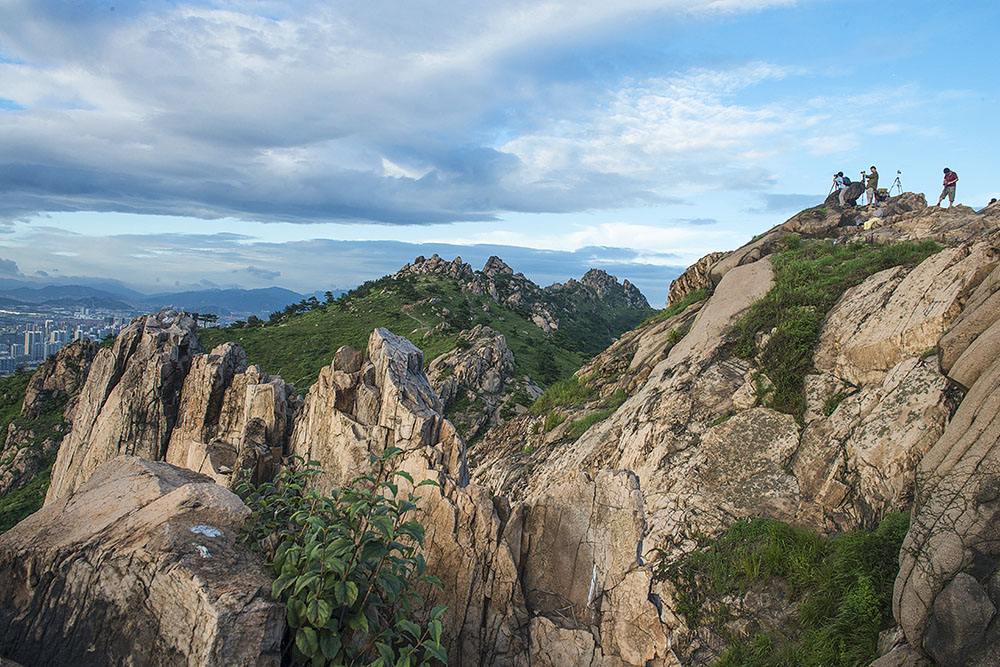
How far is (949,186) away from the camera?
32531 mm

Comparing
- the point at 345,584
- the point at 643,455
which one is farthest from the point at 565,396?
the point at 345,584

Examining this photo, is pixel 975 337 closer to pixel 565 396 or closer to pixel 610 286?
pixel 565 396

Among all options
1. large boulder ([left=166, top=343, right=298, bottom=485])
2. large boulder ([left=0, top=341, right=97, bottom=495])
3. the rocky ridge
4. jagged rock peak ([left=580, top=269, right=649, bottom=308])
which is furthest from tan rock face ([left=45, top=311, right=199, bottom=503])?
jagged rock peak ([left=580, top=269, right=649, bottom=308])

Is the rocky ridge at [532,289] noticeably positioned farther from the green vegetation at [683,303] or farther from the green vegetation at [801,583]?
the green vegetation at [801,583]

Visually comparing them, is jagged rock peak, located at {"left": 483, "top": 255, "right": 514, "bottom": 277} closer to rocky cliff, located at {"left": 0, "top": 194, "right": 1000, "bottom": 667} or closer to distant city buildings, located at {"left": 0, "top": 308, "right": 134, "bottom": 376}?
distant city buildings, located at {"left": 0, "top": 308, "right": 134, "bottom": 376}

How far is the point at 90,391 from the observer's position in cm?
1914

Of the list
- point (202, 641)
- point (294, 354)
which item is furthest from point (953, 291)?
point (294, 354)

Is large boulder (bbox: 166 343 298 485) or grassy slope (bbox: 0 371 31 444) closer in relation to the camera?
large boulder (bbox: 166 343 298 485)

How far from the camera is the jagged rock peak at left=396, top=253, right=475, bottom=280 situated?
10000 cm

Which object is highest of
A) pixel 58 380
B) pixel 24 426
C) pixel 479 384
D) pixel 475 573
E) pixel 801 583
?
pixel 475 573

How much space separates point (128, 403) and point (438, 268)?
86.7 metres

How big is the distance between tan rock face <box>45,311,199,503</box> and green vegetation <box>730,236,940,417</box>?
17928 millimetres

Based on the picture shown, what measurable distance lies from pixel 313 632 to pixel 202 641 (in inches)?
43.4

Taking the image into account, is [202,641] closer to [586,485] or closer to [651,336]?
[586,485]
